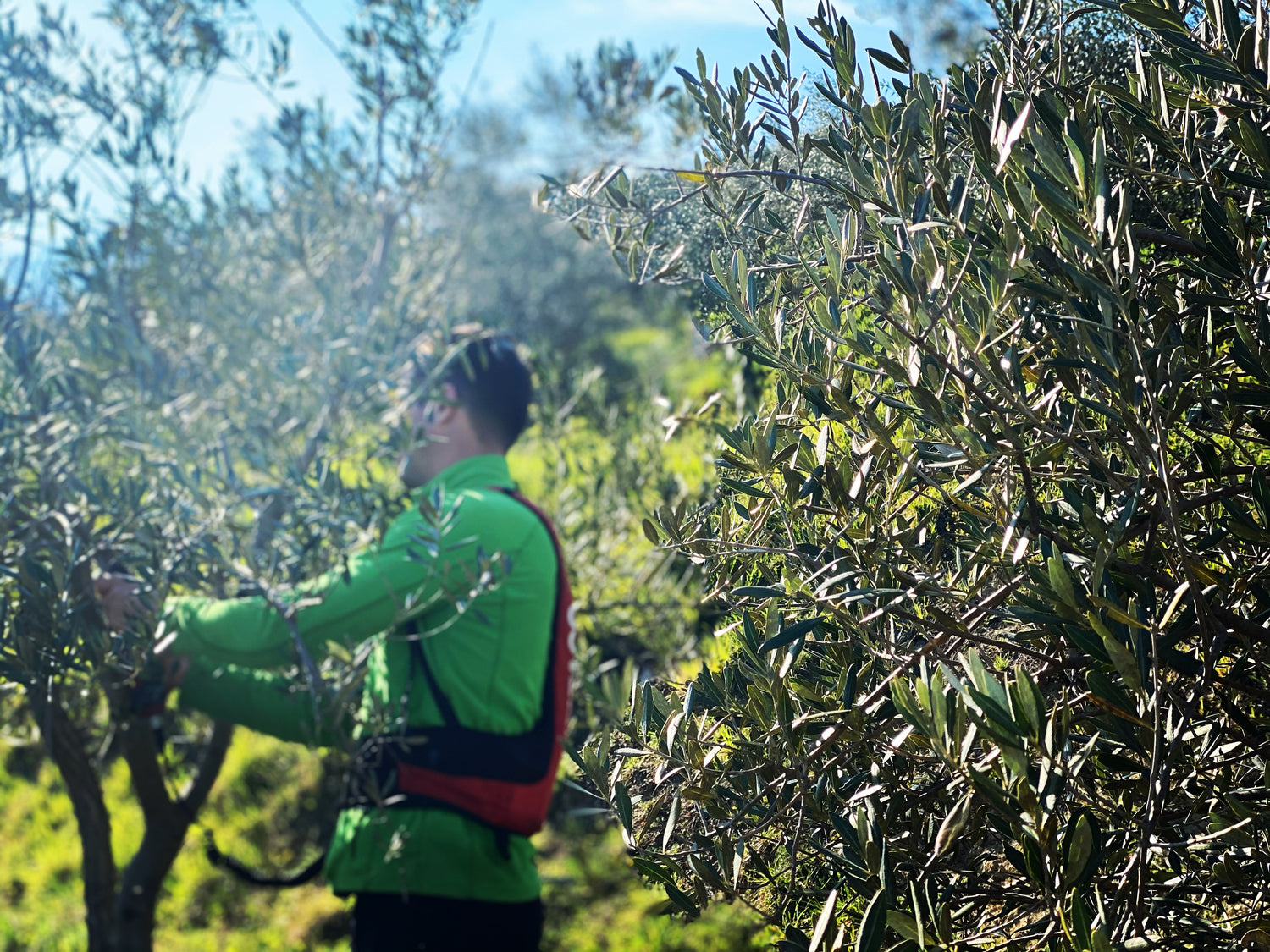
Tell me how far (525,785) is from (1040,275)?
2.15 meters

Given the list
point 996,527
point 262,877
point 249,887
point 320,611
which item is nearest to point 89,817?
point 262,877

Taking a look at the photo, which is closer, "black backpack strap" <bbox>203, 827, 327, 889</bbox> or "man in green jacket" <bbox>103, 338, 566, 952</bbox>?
"man in green jacket" <bbox>103, 338, 566, 952</bbox>

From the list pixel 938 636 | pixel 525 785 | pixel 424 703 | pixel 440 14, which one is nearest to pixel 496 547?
pixel 424 703

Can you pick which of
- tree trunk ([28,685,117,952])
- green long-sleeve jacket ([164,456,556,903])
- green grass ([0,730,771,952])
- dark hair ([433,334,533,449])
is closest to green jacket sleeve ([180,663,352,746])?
green long-sleeve jacket ([164,456,556,903])

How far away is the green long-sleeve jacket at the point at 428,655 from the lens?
8.65 ft

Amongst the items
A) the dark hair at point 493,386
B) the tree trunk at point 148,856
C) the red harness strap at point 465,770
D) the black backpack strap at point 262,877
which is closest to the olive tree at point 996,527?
the red harness strap at point 465,770

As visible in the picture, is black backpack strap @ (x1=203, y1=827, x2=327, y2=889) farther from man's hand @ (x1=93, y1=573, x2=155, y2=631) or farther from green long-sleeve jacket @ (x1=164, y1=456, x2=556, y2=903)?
man's hand @ (x1=93, y1=573, x2=155, y2=631)

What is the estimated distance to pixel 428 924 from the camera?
112 inches

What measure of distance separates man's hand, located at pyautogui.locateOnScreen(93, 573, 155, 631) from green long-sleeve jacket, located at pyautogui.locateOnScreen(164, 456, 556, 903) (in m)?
0.14

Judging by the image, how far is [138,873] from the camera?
3.29 metres

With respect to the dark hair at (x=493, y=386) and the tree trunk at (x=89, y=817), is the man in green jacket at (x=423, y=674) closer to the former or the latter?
the dark hair at (x=493, y=386)

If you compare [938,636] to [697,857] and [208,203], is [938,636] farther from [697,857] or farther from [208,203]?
[208,203]

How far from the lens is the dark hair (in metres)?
3.27

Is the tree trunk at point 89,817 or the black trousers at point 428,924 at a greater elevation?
the tree trunk at point 89,817
